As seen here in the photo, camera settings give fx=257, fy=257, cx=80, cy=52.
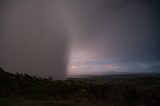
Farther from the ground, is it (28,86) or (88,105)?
(28,86)

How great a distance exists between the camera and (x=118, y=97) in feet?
87.8

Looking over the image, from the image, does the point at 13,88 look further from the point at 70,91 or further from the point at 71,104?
the point at 71,104

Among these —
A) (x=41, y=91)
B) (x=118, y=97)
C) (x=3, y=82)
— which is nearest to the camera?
(x=118, y=97)

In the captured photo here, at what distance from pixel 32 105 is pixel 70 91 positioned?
45.3 feet

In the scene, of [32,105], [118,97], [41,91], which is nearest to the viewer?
[32,105]

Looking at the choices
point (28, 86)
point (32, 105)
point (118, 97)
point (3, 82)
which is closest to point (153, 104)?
point (118, 97)

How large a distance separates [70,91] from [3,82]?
397 inches

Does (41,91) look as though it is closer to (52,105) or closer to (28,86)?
(28,86)

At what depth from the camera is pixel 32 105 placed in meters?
19.6

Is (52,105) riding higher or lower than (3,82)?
lower

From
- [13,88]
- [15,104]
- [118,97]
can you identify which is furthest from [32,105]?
[13,88]

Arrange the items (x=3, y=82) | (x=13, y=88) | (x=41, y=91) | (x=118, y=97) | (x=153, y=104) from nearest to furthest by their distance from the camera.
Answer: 1. (x=153, y=104)
2. (x=118, y=97)
3. (x=41, y=91)
4. (x=13, y=88)
5. (x=3, y=82)

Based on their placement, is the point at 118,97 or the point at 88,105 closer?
the point at 88,105

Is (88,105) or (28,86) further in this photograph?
(28,86)
